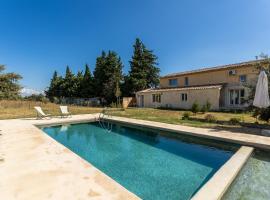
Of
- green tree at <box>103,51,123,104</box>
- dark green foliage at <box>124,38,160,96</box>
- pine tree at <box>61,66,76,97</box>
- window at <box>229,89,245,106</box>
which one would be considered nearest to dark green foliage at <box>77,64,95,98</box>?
pine tree at <box>61,66,76,97</box>

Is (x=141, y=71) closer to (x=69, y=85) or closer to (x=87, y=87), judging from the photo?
(x=87, y=87)

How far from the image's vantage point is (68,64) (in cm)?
5325

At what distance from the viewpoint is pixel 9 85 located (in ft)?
39.9

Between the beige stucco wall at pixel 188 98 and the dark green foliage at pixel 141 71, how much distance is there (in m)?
5.39

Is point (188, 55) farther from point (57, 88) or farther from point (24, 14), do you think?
point (57, 88)

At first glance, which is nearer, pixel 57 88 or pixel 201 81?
pixel 201 81

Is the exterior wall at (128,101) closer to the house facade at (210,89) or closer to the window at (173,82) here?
the house facade at (210,89)

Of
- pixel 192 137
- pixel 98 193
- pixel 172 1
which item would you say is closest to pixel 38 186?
pixel 98 193

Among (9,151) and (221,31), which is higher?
(221,31)

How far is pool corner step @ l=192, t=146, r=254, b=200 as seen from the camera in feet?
10.5

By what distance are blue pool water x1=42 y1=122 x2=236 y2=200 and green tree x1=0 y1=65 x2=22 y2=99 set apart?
4.08 metres

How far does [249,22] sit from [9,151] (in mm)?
18959

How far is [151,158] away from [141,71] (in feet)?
93.0

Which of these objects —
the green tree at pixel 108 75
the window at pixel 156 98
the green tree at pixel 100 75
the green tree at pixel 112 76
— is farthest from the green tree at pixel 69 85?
the window at pixel 156 98
